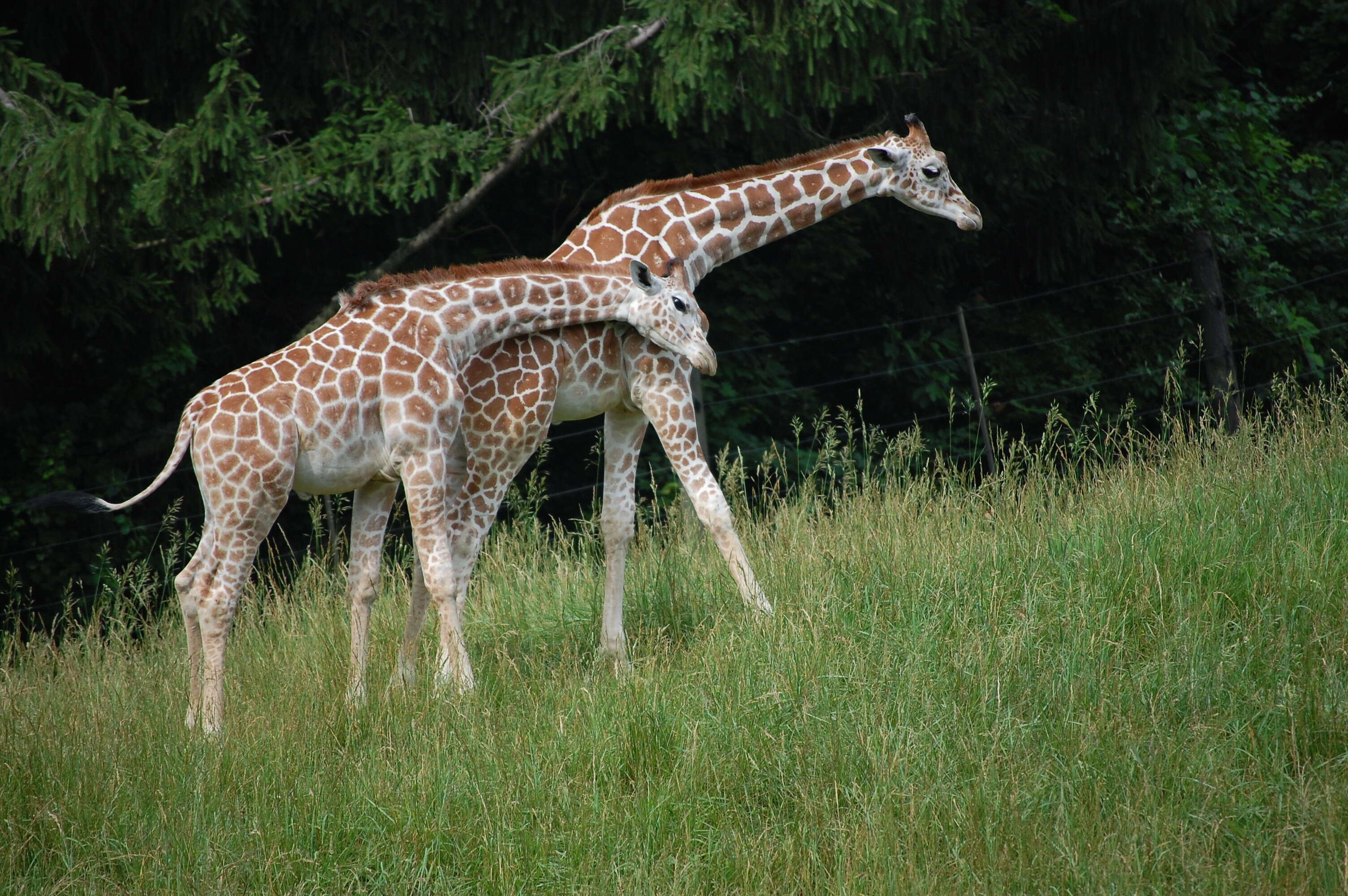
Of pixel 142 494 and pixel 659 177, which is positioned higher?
pixel 659 177

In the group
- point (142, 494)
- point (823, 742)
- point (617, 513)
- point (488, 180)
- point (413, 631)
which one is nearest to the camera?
point (823, 742)

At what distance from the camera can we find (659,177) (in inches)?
396

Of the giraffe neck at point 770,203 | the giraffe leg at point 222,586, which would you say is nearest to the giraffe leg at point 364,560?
the giraffe leg at point 222,586

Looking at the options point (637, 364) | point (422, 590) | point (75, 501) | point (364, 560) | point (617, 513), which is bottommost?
point (422, 590)

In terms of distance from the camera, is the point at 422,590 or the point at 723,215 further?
the point at 723,215

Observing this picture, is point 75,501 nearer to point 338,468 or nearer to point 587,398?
point 338,468

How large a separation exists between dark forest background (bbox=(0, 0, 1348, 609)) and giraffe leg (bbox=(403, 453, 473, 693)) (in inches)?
125

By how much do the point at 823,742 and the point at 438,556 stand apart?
180 centimetres

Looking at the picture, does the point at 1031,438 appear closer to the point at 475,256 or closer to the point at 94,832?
the point at 475,256

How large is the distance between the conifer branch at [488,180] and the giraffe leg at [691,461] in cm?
252

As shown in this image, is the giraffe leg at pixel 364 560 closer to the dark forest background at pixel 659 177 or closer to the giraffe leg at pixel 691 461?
the giraffe leg at pixel 691 461

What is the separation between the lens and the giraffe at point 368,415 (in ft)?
15.2

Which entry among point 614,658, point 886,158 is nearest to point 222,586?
point 614,658

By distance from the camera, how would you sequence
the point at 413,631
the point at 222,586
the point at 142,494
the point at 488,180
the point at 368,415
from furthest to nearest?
the point at 488,180 < the point at 413,631 < the point at 368,415 < the point at 142,494 < the point at 222,586
